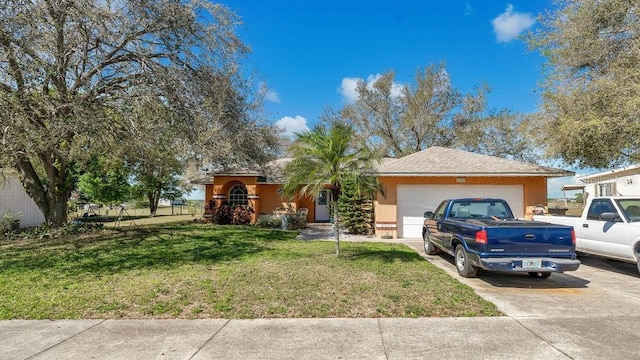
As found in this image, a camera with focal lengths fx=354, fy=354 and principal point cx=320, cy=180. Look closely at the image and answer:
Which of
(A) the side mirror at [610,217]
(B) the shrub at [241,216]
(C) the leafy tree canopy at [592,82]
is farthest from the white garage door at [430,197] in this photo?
(B) the shrub at [241,216]

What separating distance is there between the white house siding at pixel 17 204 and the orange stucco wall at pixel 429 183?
57.5ft

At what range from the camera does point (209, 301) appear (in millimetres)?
5965

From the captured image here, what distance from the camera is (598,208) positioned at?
351 inches

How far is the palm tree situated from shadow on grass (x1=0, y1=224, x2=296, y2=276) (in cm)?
306

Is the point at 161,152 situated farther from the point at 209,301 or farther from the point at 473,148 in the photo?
the point at 473,148

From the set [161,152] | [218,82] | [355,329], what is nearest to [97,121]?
[161,152]

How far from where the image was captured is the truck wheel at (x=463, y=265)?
7.52m

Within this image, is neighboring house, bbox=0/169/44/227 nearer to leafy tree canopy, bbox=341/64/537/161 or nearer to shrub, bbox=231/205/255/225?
shrub, bbox=231/205/255/225

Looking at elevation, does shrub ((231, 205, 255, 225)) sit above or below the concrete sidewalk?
above

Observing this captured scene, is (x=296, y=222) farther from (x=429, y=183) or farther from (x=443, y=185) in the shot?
(x=443, y=185)

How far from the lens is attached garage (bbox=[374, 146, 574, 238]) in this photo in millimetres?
13836

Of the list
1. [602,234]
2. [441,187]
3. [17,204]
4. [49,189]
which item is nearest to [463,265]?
[602,234]

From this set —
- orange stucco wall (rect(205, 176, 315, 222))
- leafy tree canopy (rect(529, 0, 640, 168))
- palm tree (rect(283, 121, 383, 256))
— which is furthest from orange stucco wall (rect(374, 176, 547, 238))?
orange stucco wall (rect(205, 176, 315, 222))

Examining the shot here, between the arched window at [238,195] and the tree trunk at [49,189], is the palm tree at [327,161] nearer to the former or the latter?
the tree trunk at [49,189]
